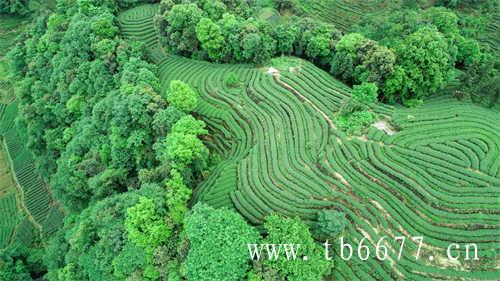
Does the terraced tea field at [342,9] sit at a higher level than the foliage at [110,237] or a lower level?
higher

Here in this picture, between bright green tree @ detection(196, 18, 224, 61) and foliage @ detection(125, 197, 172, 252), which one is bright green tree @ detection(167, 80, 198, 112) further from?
foliage @ detection(125, 197, 172, 252)

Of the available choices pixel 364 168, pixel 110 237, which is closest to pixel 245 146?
pixel 364 168

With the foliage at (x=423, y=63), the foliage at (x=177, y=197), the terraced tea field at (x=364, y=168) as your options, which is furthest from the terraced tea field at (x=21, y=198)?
the foliage at (x=423, y=63)

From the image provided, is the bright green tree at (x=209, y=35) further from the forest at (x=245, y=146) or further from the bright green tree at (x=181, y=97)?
the bright green tree at (x=181, y=97)

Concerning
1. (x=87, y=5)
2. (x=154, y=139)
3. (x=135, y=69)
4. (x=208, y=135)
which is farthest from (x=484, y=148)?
(x=87, y=5)


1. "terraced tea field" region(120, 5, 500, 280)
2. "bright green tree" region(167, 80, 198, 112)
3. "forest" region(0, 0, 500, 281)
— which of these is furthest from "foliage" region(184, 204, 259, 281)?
"bright green tree" region(167, 80, 198, 112)

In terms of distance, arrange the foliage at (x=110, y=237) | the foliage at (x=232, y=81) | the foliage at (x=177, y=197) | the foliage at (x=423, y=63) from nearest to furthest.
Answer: the foliage at (x=110, y=237) → the foliage at (x=177, y=197) → the foliage at (x=423, y=63) → the foliage at (x=232, y=81)

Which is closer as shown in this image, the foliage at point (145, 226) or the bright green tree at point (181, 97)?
the foliage at point (145, 226)
